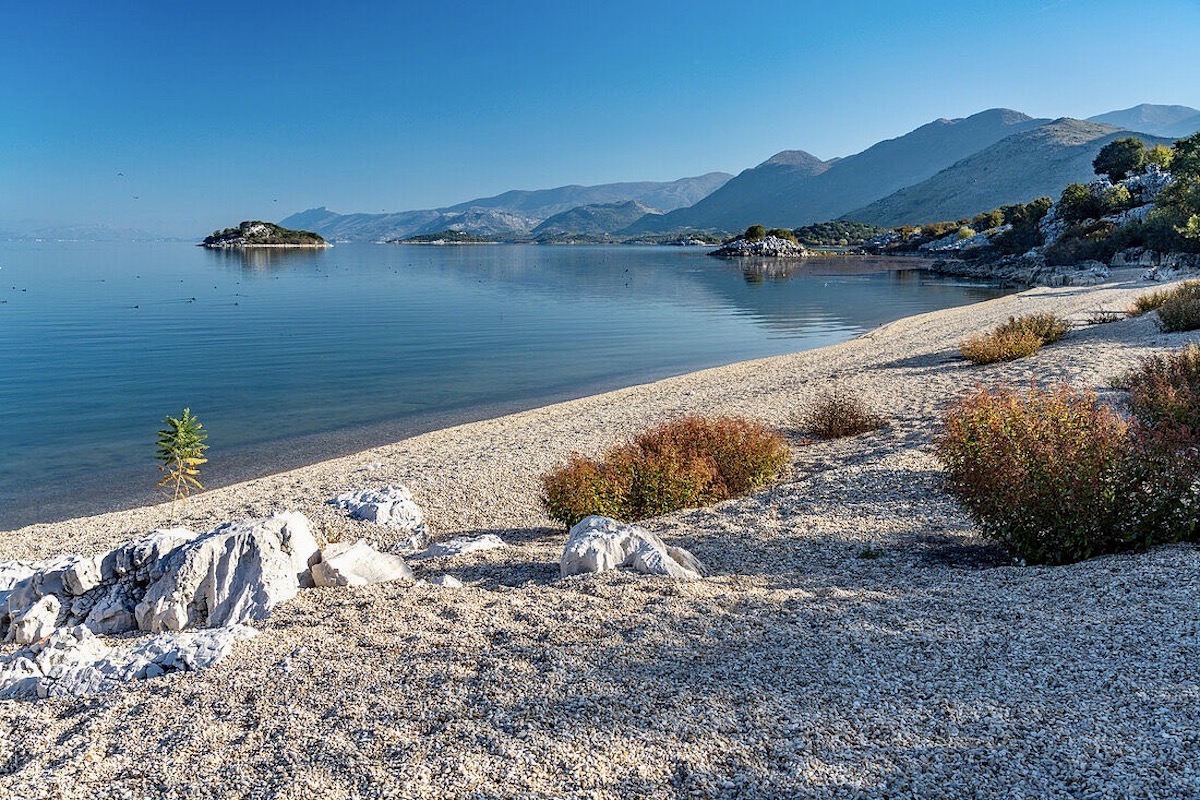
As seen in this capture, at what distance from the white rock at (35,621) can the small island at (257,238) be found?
18660 cm

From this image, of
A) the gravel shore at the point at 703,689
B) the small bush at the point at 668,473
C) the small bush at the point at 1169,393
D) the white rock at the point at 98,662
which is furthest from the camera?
the small bush at the point at 668,473

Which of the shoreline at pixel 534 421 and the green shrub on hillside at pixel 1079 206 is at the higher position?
the green shrub on hillside at pixel 1079 206

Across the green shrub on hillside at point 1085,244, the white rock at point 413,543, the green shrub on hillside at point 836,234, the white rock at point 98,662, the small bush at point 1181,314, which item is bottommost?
the white rock at point 413,543

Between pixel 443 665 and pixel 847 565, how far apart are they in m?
4.04

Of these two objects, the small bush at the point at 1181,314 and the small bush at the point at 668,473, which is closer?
the small bush at the point at 668,473

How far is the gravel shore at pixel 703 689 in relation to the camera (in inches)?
145

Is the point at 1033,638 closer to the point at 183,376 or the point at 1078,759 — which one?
the point at 1078,759

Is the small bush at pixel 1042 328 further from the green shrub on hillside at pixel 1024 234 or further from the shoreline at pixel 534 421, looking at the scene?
the green shrub on hillside at pixel 1024 234

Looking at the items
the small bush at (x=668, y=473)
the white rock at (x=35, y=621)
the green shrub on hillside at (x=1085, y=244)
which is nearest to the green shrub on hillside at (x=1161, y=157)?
the green shrub on hillside at (x=1085, y=244)

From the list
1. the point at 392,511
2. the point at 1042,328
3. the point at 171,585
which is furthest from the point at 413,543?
the point at 1042,328

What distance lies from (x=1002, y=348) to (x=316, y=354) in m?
25.4

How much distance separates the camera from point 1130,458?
6.37 meters

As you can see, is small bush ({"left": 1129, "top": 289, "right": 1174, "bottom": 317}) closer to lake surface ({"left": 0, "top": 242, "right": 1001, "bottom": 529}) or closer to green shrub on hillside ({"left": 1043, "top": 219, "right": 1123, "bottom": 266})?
lake surface ({"left": 0, "top": 242, "right": 1001, "bottom": 529})

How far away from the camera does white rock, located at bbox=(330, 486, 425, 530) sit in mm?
9445
